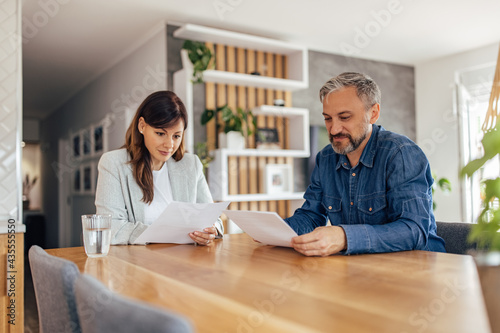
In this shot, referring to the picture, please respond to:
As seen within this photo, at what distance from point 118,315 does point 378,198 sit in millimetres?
1270

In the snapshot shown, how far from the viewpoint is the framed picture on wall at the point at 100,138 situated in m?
5.88

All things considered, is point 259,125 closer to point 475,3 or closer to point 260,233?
point 475,3

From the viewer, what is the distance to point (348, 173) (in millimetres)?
1801

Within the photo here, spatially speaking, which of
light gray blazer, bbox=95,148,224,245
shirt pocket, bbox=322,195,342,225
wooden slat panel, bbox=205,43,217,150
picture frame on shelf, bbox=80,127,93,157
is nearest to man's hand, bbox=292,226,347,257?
shirt pocket, bbox=322,195,342,225

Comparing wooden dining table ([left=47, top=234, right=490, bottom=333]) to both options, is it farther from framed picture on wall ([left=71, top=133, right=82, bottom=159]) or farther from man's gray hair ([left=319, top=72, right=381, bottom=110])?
framed picture on wall ([left=71, top=133, right=82, bottom=159])

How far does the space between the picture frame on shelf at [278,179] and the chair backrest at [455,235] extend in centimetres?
306

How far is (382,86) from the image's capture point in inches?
233

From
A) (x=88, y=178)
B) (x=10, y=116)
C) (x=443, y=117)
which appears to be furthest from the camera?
(x=88, y=178)

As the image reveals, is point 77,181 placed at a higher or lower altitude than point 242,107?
lower

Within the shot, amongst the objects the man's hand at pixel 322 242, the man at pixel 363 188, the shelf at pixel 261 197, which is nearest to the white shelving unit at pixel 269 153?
the shelf at pixel 261 197

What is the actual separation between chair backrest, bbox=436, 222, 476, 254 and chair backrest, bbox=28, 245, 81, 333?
1.28 m

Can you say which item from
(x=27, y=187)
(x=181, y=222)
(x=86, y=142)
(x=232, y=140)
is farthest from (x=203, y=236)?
(x=27, y=187)

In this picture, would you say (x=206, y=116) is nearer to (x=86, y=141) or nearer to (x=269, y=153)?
(x=269, y=153)

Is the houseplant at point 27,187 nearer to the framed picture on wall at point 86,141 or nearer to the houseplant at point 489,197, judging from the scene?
the framed picture on wall at point 86,141
